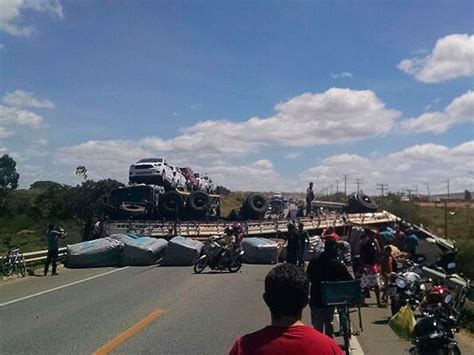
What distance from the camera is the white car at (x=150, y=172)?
32656mm

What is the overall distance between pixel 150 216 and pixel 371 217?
1118 centimetres

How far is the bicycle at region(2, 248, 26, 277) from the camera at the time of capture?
63.5 ft

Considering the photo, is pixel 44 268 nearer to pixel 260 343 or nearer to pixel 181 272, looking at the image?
pixel 181 272

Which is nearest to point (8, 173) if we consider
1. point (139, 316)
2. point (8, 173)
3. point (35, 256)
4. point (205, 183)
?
point (8, 173)

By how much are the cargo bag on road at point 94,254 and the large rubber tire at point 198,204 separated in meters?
10.4

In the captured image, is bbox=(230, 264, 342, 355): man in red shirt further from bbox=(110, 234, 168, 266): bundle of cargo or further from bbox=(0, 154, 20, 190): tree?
bbox=(0, 154, 20, 190): tree

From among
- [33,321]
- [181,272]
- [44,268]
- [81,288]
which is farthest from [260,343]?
[44,268]

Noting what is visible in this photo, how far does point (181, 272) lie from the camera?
20.0 metres

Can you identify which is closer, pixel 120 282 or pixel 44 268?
pixel 120 282

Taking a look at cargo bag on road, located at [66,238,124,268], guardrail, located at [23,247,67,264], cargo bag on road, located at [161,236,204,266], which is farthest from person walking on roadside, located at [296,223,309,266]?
guardrail, located at [23,247,67,264]

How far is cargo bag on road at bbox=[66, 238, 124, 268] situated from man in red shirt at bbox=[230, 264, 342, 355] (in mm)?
19596

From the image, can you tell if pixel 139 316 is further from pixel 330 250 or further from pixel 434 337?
pixel 434 337

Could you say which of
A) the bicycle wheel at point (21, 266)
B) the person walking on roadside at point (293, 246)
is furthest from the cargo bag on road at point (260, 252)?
the bicycle wheel at point (21, 266)

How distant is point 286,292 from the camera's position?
3324 mm
